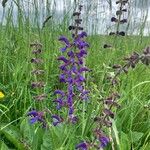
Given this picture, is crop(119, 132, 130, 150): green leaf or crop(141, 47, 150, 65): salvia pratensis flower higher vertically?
crop(141, 47, 150, 65): salvia pratensis flower

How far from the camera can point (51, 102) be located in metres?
2.79

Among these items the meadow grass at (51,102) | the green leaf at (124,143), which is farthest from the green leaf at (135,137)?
the green leaf at (124,143)

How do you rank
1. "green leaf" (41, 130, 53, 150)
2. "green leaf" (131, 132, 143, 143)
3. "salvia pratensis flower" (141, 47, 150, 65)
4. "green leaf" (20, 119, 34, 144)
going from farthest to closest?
"green leaf" (131, 132, 143, 143) → "green leaf" (20, 119, 34, 144) → "green leaf" (41, 130, 53, 150) → "salvia pratensis flower" (141, 47, 150, 65)

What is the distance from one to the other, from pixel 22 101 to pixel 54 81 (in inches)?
21.6

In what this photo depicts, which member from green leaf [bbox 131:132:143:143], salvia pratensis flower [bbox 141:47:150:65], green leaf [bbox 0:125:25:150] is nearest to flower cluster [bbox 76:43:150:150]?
salvia pratensis flower [bbox 141:47:150:65]

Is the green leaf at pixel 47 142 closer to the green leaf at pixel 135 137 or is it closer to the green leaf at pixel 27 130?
the green leaf at pixel 27 130

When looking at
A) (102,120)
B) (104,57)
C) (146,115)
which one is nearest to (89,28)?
(104,57)

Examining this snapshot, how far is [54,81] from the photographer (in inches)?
128

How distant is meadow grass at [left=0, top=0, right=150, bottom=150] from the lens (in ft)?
7.02

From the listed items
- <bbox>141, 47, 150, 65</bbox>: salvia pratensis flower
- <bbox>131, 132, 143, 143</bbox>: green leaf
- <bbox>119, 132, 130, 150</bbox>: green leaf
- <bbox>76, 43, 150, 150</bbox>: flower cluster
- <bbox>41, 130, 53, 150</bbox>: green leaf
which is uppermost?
<bbox>141, 47, 150, 65</bbox>: salvia pratensis flower

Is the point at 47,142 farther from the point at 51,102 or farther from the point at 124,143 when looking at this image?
the point at 51,102

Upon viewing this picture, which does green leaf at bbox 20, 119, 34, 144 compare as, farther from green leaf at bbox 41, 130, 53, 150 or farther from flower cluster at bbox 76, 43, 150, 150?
flower cluster at bbox 76, 43, 150, 150

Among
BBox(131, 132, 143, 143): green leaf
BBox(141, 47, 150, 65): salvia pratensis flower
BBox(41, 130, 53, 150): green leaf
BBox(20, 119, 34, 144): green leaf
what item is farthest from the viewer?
BBox(131, 132, 143, 143): green leaf

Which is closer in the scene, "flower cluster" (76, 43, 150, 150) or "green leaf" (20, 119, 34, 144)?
"flower cluster" (76, 43, 150, 150)
